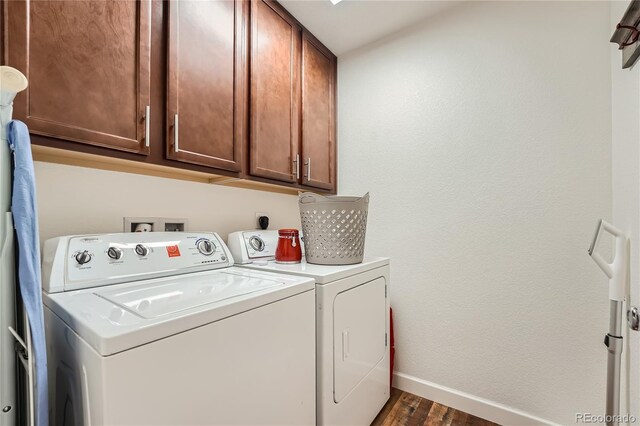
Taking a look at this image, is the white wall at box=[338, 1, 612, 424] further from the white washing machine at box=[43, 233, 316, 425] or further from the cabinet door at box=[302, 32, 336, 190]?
the white washing machine at box=[43, 233, 316, 425]

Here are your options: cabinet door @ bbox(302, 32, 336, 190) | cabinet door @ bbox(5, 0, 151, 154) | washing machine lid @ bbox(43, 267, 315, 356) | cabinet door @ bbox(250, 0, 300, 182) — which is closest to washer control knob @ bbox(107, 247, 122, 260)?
washing machine lid @ bbox(43, 267, 315, 356)

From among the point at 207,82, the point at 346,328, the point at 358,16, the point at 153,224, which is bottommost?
the point at 346,328

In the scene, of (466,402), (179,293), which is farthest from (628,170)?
(179,293)

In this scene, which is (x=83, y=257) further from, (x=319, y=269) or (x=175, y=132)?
(x=319, y=269)

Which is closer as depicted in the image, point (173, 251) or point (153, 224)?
point (173, 251)

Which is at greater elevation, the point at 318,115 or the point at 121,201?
the point at 318,115

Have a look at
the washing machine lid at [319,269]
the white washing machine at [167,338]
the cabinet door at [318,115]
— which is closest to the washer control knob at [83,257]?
the white washing machine at [167,338]

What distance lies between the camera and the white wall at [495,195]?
1475 mm

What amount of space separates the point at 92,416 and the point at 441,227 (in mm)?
1825

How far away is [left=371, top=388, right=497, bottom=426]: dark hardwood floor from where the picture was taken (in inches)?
65.3

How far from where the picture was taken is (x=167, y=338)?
0.65 meters

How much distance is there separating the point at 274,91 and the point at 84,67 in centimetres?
92

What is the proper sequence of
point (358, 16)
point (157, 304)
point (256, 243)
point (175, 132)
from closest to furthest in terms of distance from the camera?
1. point (157, 304)
2. point (175, 132)
3. point (256, 243)
4. point (358, 16)

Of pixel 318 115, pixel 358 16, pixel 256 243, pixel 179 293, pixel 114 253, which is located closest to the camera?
pixel 179 293
